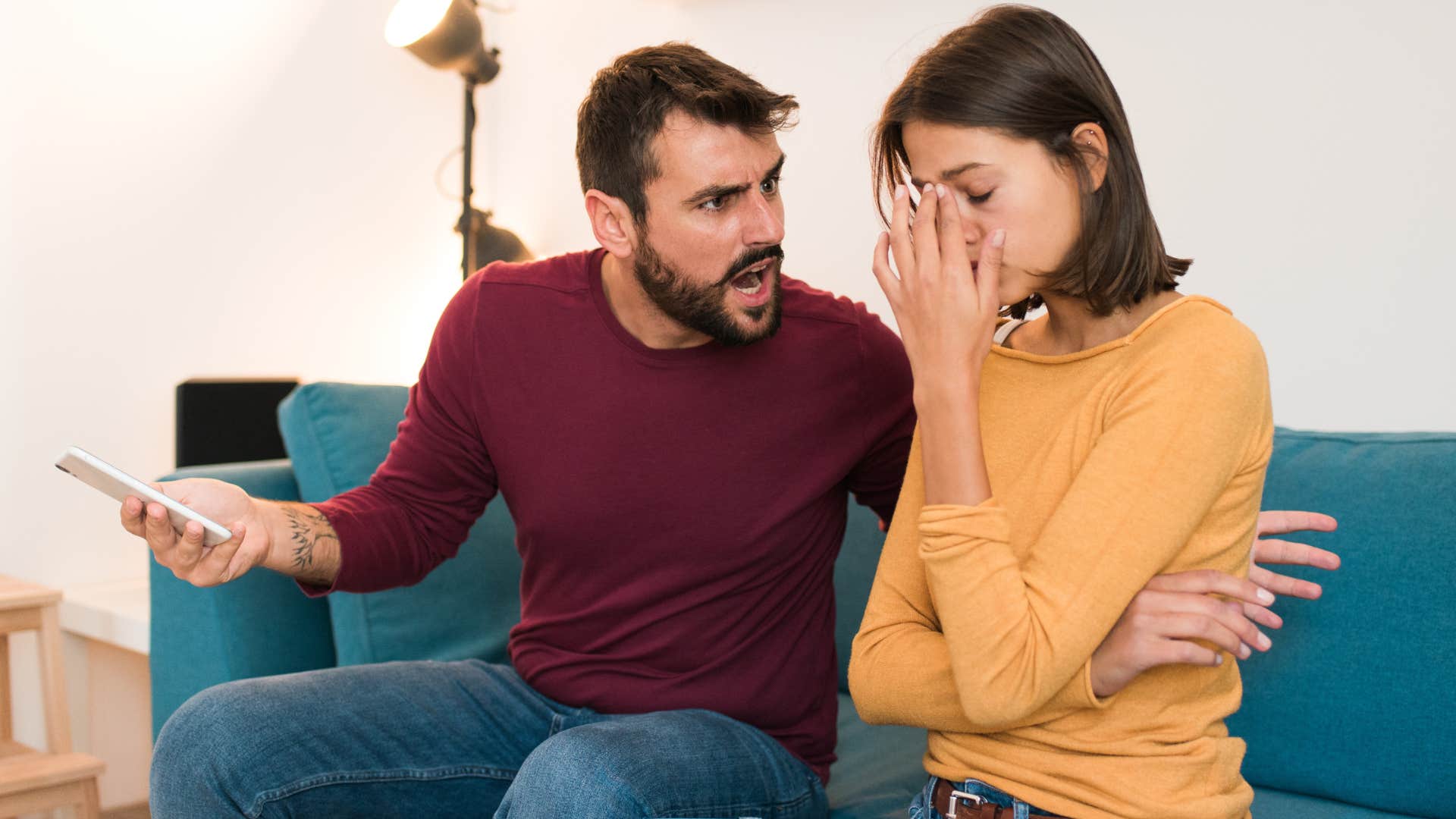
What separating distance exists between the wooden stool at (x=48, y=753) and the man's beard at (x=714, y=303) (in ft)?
4.47

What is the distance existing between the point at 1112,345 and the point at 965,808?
0.43 metres

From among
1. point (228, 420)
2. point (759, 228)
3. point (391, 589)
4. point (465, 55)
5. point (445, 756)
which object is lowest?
point (445, 756)

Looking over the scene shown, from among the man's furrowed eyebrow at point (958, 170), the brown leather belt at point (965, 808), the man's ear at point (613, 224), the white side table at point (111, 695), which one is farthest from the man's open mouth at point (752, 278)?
the white side table at point (111, 695)

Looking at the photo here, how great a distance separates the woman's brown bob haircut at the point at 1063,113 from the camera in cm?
105

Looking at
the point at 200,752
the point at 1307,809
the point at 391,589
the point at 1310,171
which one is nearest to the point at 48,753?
the point at 391,589

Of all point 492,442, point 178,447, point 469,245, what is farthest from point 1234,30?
→ point 178,447

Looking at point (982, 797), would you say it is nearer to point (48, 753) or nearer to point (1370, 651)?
point (1370, 651)

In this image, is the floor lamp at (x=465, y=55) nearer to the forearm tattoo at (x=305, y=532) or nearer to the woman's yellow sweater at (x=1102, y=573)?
the forearm tattoo at (x=305, y=532)

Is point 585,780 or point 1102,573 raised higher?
point 1102,573

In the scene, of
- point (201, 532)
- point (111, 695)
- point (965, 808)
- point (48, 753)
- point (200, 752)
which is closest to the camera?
point (965, 808)

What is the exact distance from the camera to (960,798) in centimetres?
106

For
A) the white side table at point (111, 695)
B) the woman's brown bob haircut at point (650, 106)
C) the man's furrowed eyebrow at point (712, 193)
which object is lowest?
the white side table at point (111, 695)

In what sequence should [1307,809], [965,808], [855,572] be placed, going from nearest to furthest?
[965,808], [1307,809], [855,572]

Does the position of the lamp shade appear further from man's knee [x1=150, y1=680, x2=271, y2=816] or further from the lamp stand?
man's knee [x1=150, y1=680, x2=271, y2=816]
